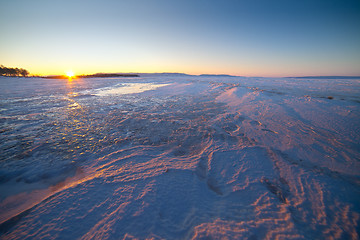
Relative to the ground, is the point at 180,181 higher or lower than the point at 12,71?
lower

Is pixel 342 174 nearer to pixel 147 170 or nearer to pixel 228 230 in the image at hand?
pixel 228 230

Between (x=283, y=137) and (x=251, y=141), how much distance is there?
1091mm

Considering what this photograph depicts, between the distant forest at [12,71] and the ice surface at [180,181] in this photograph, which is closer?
the ice surface at [180,181]

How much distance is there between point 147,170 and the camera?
2.86 meters

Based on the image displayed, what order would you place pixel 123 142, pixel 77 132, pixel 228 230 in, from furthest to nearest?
pixel 77 132
pixel 123 142
pixel 228 230

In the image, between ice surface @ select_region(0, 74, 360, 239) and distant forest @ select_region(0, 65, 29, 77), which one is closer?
ice surface @ select_region(0, 74, 360, 239)

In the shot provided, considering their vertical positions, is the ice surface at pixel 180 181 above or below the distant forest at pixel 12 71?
below

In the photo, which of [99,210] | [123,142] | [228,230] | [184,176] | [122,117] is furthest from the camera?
[122,117]

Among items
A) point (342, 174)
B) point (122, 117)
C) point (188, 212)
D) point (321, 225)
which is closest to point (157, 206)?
point (188, 212)

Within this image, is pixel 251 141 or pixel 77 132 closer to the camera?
pixel 251 141

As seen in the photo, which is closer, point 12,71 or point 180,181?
point 180,181

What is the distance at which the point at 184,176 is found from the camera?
273 centimetres

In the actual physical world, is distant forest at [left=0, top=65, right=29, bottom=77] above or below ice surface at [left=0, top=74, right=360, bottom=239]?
above

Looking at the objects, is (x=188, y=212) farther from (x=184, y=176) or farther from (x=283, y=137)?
(x=283, y=137)
